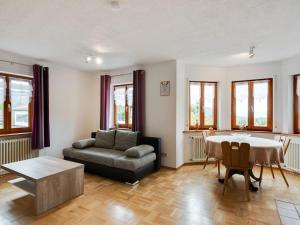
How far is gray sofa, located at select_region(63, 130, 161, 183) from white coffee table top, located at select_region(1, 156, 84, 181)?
717 millimetres

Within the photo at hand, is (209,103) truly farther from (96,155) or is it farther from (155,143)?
(96,155)

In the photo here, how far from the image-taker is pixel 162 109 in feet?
13.2

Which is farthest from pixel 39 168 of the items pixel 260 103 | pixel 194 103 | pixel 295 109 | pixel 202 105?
pixel 295 109

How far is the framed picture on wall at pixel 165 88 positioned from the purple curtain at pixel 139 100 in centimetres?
47

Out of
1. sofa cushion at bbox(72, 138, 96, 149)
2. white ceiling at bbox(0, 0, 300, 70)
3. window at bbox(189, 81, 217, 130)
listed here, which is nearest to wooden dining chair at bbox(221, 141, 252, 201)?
white ceiling at bbox(0, 0, 300, 70)

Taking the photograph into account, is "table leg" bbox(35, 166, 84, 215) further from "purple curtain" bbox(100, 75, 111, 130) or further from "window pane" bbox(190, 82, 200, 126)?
"window pane" bbox(190, 82, 200, 126)

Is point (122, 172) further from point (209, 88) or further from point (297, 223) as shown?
point (209, 88)

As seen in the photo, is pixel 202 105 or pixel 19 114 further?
pixel 202 105

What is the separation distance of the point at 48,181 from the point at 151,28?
244 centimetres

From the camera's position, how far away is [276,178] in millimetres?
3414

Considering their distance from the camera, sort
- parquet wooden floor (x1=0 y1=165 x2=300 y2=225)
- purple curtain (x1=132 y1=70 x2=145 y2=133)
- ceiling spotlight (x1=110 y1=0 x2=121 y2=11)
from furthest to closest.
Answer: purple curtain (x1=132 y1=70 x2=145 y2=133)
parquet wooden floor (x1=0 y1=165 x2=300 y2=225)
ceiling spotlight (x1=110 y1=0 x2=121 y2=11)

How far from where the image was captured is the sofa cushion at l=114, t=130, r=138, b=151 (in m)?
3.87

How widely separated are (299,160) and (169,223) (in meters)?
3.11

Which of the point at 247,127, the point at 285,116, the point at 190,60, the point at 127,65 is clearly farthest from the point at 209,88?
the point at 127,65
